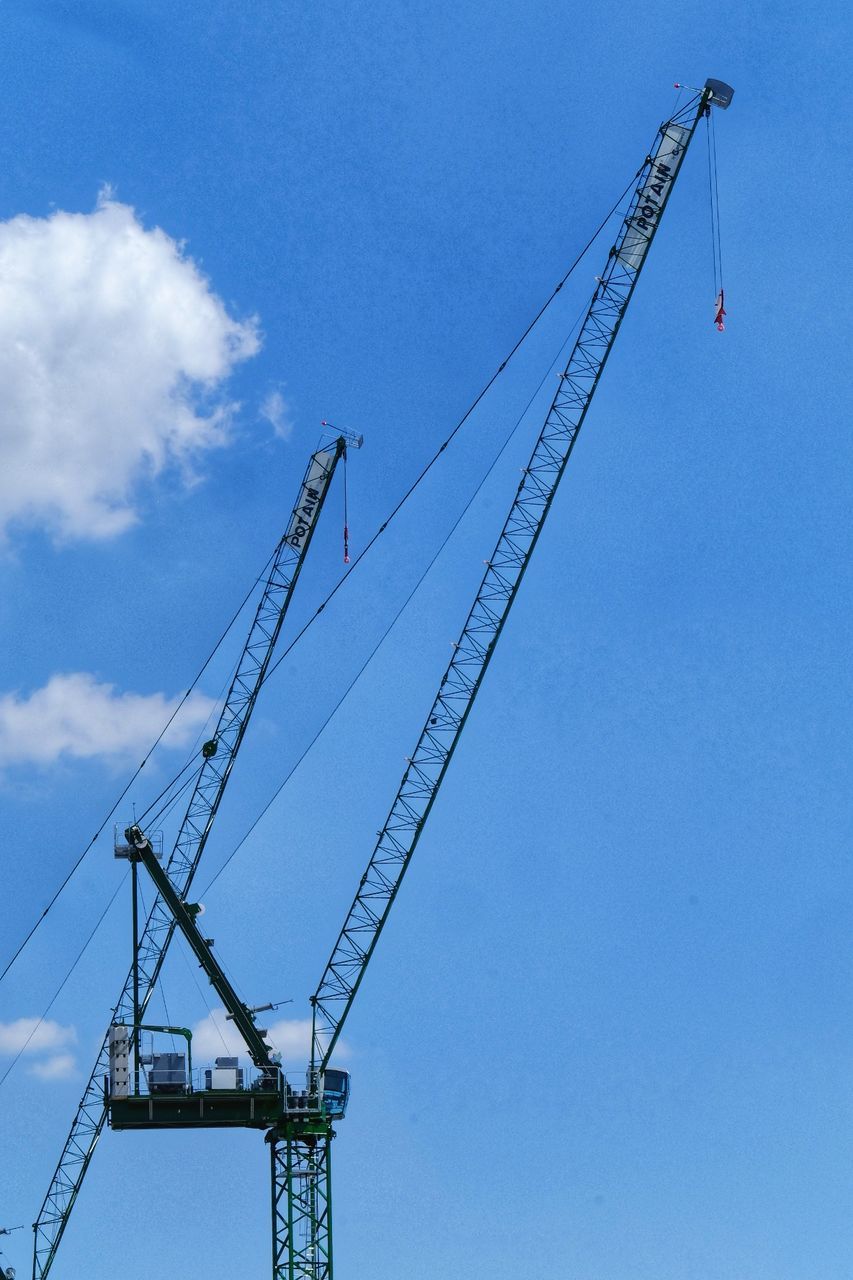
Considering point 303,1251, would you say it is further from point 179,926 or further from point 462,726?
point 462,726

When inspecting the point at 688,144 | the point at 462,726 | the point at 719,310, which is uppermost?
the point at 688,144

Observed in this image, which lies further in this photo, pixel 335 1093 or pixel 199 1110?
pixel 335 1093

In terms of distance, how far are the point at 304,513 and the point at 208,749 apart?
2246 cm

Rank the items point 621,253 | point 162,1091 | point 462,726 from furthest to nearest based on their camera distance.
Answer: point 621,253 → point 462,726 → point 162,1091

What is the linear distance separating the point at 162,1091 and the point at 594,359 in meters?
64.6

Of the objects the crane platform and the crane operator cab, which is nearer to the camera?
the crane platform

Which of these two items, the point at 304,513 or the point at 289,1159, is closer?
the point at 289,1159

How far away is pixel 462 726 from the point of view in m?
119

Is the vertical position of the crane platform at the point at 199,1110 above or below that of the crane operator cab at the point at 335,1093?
below

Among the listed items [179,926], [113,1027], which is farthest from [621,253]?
[113,1027]

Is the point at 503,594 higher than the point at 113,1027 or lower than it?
higher

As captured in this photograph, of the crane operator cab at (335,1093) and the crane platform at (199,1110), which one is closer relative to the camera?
the crane platform at (199,1110)

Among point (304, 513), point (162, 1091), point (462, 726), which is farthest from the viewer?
point (304, 513)

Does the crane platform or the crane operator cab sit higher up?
the crane operator cab
